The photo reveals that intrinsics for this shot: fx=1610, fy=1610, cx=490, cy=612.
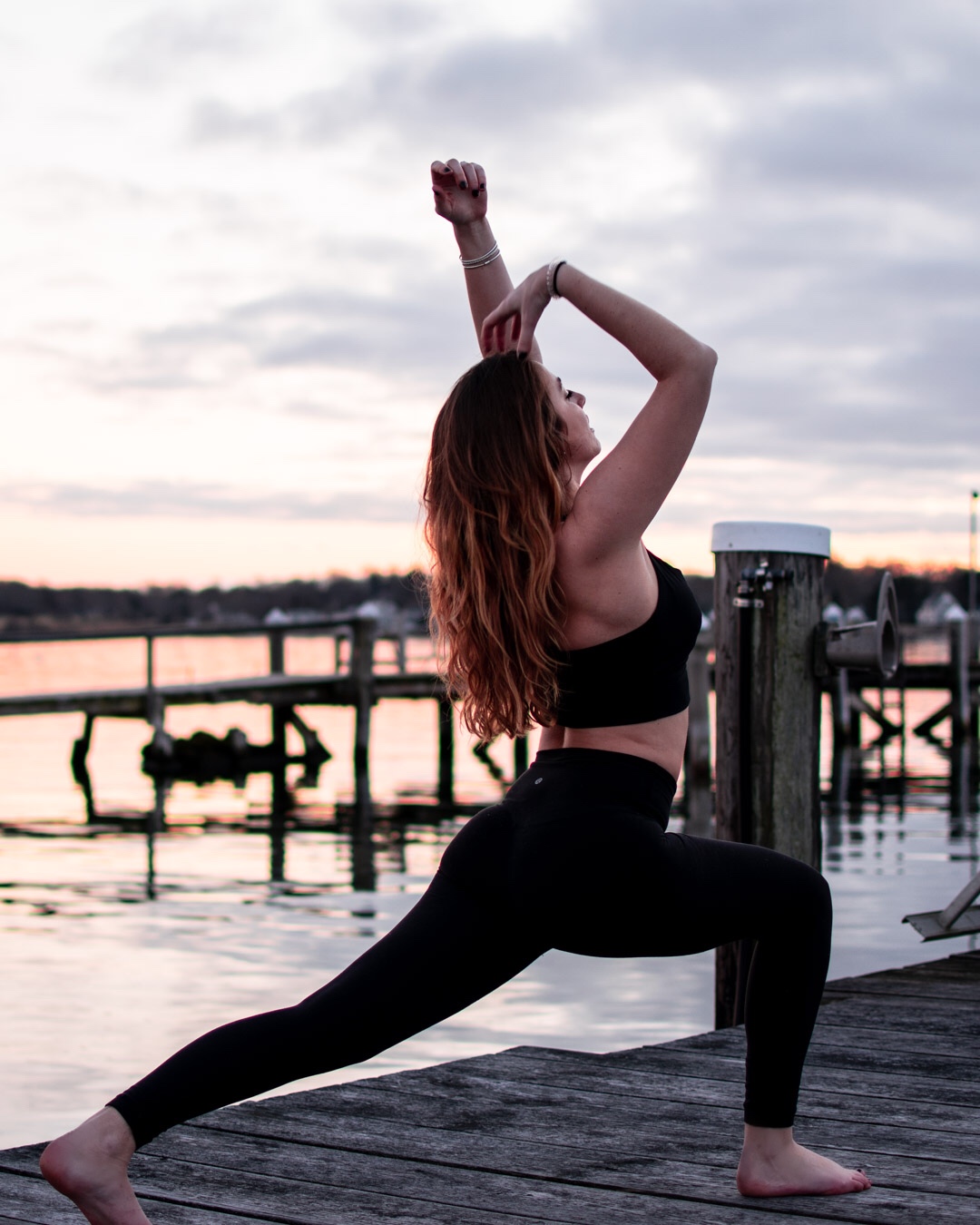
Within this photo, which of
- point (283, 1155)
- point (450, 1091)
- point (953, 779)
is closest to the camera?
point (283, 1155)

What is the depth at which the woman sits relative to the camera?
112 inches

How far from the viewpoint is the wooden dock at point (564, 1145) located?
323 centimetres

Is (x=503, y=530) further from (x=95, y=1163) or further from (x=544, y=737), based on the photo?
(x=95, y=1163)

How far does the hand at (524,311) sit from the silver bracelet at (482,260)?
1.86 ft

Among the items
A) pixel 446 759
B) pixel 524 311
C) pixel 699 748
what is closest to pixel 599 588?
pixel 524 311

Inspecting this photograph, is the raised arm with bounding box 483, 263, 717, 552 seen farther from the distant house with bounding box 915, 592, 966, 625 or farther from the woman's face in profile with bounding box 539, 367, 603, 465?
the distant house with bounding box 915, 592, 966, 625

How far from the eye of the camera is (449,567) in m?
2.97

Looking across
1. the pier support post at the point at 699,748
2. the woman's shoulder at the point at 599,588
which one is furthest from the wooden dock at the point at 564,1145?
the pier support post at the point at 699,748

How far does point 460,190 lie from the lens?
3695 millimetres

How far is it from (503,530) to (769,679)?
284 cm

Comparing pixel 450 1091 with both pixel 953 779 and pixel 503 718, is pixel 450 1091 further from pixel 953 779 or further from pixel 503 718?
pixel 953 779

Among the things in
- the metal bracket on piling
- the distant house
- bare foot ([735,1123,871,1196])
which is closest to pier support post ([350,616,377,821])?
the metal bracket on piling

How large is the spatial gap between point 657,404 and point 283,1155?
1894 millimetres

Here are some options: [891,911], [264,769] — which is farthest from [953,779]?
[891,911]
